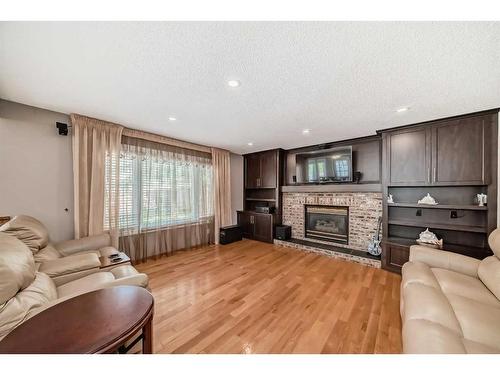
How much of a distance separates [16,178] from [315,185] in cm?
475

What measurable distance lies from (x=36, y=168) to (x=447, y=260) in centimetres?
506

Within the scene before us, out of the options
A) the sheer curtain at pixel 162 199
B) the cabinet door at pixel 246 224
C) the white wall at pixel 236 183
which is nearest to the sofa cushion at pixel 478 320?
the cabinet door at pixel 246 224

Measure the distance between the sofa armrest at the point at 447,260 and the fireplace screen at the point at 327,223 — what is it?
170 centimetres

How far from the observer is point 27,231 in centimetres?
175

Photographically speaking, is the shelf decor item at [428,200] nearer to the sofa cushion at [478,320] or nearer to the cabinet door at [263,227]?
the sofa cushion at [478,320]

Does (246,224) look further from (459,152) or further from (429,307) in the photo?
(459,152)

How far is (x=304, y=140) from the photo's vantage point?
12.2ft

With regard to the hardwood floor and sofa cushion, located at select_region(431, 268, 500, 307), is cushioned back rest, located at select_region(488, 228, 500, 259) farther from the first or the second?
the hardwood floor

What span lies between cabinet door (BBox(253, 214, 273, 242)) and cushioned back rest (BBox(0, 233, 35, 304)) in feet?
12.4

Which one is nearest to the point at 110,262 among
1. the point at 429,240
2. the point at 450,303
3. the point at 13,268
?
the point at 13,268

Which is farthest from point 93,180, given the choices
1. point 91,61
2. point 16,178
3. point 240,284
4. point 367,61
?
point 367,61

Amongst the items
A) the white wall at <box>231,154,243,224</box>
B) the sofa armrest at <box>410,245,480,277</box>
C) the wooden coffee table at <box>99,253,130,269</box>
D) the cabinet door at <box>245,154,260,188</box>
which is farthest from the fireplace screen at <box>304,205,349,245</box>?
the wooden coffee table at <box>99,253,130,269</box>

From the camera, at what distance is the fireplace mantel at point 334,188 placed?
328cm
